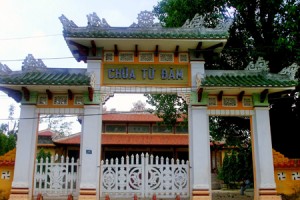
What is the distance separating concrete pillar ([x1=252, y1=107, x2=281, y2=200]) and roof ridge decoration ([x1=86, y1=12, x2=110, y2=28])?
17.3ft

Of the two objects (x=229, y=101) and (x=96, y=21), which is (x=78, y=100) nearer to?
(x=96, y=21)

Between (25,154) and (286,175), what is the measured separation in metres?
7.71

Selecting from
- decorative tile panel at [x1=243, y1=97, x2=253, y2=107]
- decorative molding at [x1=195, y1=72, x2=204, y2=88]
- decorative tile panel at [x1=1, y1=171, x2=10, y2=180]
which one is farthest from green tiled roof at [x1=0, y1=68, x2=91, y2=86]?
decorative tile panel at [x1=243, y1=97, x2=253, y2=107]

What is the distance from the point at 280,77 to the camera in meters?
9.95

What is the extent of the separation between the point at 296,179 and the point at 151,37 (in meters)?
6.06

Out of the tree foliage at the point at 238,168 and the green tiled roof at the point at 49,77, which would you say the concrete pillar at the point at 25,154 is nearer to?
the green tiled roof at the point at 49,77

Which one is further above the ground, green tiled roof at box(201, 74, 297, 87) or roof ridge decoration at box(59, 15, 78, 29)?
roof ridge decoration at box(59, 15, 78, 29)

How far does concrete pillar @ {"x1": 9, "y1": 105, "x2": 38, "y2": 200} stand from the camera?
359 inches

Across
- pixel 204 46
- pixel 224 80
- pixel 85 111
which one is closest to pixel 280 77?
pixel 224 80

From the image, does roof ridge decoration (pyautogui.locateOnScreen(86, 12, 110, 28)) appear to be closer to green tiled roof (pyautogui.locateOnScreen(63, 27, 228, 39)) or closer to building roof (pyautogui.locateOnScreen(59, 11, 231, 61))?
building roof (pyautogui.locateOnScreen(59, 11, 231, 61))

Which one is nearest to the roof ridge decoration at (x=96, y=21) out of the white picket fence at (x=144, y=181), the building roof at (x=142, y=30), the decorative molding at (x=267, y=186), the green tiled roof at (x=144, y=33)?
the building roof at (x=142, y=30)

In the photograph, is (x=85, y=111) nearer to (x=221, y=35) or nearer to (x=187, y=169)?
(x=187, y=169)

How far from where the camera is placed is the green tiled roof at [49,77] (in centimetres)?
913

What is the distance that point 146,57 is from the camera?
33.9 ft
